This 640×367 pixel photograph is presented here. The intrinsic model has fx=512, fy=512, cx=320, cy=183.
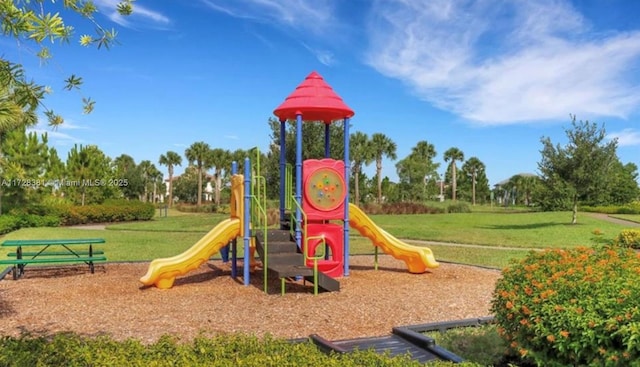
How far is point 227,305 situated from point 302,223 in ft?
9.31

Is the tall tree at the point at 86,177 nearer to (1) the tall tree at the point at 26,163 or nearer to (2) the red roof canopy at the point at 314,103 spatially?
(1) the tall tree at the point at 26,163

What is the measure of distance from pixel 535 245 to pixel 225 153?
2248 inches

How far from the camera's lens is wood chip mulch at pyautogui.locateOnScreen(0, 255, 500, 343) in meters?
6.49

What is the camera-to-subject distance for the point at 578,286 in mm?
4238

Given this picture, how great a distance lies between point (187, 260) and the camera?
909cm

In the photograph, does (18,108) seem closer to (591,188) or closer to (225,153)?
(591,188)

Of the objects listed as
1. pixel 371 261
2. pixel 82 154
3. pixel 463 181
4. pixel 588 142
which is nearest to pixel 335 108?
pixel 371 261

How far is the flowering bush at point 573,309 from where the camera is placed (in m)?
3.79

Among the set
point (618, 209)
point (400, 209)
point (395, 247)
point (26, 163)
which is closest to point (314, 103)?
point (395, 247)

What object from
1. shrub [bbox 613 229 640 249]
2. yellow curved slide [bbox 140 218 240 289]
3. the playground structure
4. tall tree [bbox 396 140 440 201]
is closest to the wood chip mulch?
yellow curved slide [bbox 140 218 240 289]

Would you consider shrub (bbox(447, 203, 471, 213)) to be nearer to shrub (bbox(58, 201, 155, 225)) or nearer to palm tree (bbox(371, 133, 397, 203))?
palm tree (bbox(371, 133, 397, 203))

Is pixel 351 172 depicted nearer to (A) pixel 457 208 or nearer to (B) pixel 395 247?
(A) pixel 457 208

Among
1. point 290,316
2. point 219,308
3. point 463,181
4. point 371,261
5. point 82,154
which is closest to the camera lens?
point 290,316

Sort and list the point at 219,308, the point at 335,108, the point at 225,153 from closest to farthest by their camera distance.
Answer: the point at 219,308 < the point at 335,108 < the point at 225,153
